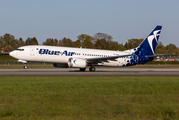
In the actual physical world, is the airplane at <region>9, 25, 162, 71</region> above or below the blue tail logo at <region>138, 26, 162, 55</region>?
below

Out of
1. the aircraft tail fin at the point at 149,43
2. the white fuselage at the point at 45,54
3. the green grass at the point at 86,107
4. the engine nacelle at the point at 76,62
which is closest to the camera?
the green grass at the point at 86,107

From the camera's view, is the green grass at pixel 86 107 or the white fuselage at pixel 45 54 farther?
the white fuselage at pixel 45 54

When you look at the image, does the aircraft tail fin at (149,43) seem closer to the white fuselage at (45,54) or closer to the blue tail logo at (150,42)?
the blue tail logo at (150,42)

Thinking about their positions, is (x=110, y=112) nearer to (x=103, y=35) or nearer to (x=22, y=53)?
(x=22, y=53)

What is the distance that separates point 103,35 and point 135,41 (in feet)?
108

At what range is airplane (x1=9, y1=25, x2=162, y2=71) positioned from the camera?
113ft

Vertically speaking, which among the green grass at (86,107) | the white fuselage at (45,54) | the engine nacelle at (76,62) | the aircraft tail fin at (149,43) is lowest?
the green grass at (86,107)

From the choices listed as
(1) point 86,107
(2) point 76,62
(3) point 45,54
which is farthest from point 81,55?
(1) point 86,107

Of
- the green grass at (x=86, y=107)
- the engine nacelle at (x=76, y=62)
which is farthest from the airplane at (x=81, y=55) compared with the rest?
the green grass at (x=86, y=107)

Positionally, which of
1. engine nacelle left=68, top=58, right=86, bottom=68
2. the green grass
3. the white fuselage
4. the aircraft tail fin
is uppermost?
the aircraft tail fin

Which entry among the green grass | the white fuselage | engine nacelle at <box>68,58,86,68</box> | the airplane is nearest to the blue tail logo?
the airplane

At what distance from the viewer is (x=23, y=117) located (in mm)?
7973

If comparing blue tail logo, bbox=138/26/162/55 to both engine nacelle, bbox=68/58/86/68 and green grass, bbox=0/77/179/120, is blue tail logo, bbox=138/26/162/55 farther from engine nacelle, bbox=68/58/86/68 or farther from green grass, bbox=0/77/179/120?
green grass, bbox=0/77/179/120

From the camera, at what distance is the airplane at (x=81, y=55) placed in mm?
34500
